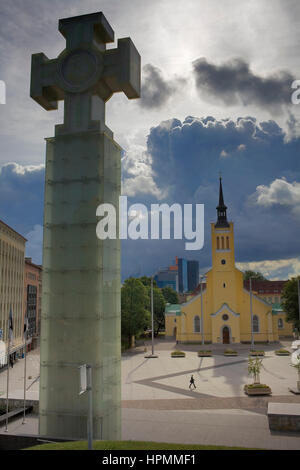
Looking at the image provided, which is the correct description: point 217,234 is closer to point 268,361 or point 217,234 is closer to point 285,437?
point 268,361

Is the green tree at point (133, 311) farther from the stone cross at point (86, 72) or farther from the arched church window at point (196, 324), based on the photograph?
the stone cross at point (86, 72)

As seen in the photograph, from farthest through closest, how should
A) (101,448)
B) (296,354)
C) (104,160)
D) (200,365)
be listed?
(200,365), (296,354), (104,160), (101,448)

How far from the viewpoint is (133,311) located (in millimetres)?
60562

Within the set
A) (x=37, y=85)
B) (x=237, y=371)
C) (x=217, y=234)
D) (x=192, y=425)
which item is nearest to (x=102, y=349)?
(x=192, y=425)

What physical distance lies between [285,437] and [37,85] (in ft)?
70.3

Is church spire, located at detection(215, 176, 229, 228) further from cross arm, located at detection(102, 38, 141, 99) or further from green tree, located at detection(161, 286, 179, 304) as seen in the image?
cross arm, located at detection(102, 38, 141, 99)

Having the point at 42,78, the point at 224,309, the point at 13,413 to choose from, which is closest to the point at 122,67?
the point at 42,78

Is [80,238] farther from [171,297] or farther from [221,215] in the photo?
[171,297]

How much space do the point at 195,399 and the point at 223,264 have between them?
42.0 meters

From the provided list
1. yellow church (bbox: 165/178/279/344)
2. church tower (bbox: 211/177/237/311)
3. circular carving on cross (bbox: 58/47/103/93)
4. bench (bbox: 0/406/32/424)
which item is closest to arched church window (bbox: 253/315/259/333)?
yellow church (bbox: 165/178/279/344)

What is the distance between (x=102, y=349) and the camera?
55.4 feet

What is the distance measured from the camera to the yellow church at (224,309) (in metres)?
65.9

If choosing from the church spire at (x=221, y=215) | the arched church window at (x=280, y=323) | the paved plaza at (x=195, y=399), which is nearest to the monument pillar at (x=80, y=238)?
the paved plaza at (x=195, y=399)

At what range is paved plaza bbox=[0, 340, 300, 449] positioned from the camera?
19219 millimetres
